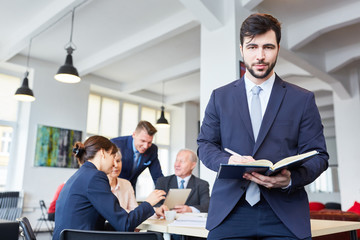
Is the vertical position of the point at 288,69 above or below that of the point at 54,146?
above

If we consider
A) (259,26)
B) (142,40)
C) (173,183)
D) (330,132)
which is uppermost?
(142,40)

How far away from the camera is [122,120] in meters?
9.84

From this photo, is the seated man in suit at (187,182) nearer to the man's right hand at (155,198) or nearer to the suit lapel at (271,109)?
the man's right hand at (155,198)

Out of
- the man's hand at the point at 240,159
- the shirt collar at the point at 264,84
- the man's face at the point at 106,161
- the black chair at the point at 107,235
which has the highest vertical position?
the shirt collar at the point at 264,84

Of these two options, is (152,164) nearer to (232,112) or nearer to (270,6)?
(232,112)

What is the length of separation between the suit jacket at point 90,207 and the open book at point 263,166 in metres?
0.91

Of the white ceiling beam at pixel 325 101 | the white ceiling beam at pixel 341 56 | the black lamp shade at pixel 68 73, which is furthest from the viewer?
the white ceiling beam at pixel 325 101

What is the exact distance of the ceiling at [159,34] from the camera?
498 cm

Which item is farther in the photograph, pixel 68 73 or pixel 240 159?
pixel 68 73

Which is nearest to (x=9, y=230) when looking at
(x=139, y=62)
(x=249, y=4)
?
(x=249, y=4)

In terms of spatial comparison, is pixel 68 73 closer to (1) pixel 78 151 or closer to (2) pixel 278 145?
(1) pixel 78 151

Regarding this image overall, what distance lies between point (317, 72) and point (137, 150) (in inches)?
173

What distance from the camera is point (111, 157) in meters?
2.13

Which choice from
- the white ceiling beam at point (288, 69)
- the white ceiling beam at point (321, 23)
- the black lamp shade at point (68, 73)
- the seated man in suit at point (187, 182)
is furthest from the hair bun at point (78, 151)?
the white ceiling beam at point (288, 69)
